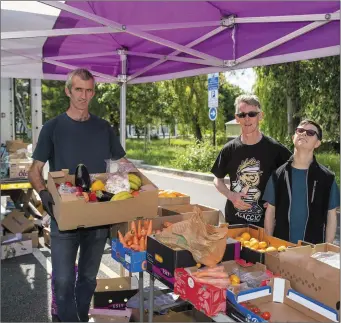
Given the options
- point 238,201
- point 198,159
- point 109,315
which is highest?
point 238,201

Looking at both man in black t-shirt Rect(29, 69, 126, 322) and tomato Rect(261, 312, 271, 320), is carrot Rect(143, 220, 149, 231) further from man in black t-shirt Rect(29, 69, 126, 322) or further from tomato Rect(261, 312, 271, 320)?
tomato Rect(261, 312, 271, 320)

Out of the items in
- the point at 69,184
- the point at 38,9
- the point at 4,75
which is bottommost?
the point at 69,184

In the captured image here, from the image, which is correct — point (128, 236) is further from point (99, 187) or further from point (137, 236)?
point (99, 187)

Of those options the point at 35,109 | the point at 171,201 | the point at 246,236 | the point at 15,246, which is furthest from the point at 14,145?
the point at 246,236

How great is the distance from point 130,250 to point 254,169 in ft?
4.38

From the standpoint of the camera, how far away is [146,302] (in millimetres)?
3604

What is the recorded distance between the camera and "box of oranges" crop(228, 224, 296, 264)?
8.51 feet

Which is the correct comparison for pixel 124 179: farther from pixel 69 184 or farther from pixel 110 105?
pixel 110 105

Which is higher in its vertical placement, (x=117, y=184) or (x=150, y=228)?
(x=117, y=184)

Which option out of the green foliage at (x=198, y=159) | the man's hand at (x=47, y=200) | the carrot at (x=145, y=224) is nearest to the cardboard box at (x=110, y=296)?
the carrot at (x=145, y=224)

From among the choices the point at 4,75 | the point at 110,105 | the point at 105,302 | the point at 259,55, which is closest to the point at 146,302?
the point at 105,302

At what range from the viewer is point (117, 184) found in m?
3.03

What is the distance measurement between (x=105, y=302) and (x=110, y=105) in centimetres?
2310

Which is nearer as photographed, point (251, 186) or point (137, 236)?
point (137, 236)
